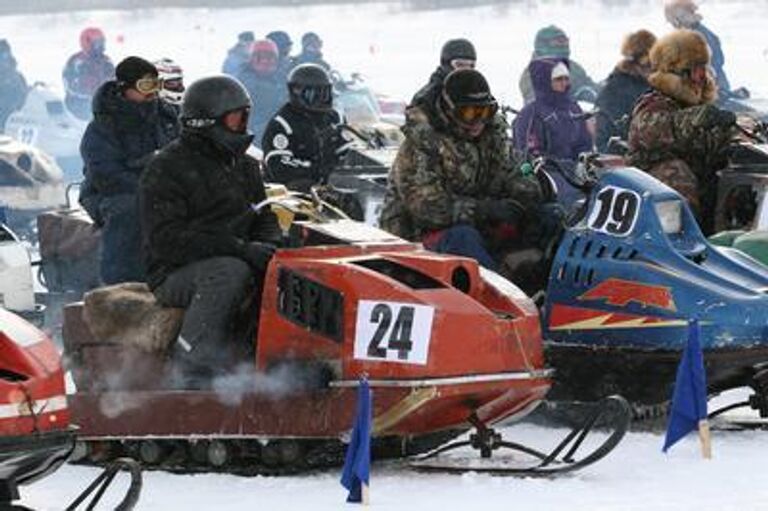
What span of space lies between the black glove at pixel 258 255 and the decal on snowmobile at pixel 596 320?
1.84 meters

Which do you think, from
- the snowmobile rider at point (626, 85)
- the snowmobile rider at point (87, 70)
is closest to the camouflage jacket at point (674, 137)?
the snowmobile rider at point (626, 85)

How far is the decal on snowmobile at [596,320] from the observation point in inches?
402

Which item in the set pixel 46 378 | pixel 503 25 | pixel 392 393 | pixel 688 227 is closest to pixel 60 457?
pixel 46 378

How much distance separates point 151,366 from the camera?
9.71 meters

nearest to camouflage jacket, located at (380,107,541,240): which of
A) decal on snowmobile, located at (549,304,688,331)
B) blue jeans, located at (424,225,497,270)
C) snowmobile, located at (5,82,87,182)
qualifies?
blue jeans, located at (424,225,497,270)

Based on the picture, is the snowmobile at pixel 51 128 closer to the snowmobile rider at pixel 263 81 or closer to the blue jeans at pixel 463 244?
the snowmobile rider at pixel 263 81

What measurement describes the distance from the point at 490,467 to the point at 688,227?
1.95 metres

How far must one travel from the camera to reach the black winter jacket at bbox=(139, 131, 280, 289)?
955cm

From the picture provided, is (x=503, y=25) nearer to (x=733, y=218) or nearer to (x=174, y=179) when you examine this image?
(x=733, y=218)

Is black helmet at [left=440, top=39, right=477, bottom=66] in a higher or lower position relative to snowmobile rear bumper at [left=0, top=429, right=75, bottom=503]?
higher

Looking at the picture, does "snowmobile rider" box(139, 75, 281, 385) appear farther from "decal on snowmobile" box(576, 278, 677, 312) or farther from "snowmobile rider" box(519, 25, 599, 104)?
"snowmobile rider" box(519, 25, 599, 104)

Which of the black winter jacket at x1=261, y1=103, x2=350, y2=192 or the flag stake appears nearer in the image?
the flag stake

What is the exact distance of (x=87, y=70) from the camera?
2892cm

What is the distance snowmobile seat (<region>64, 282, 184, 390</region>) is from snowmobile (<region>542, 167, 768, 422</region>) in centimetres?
207
